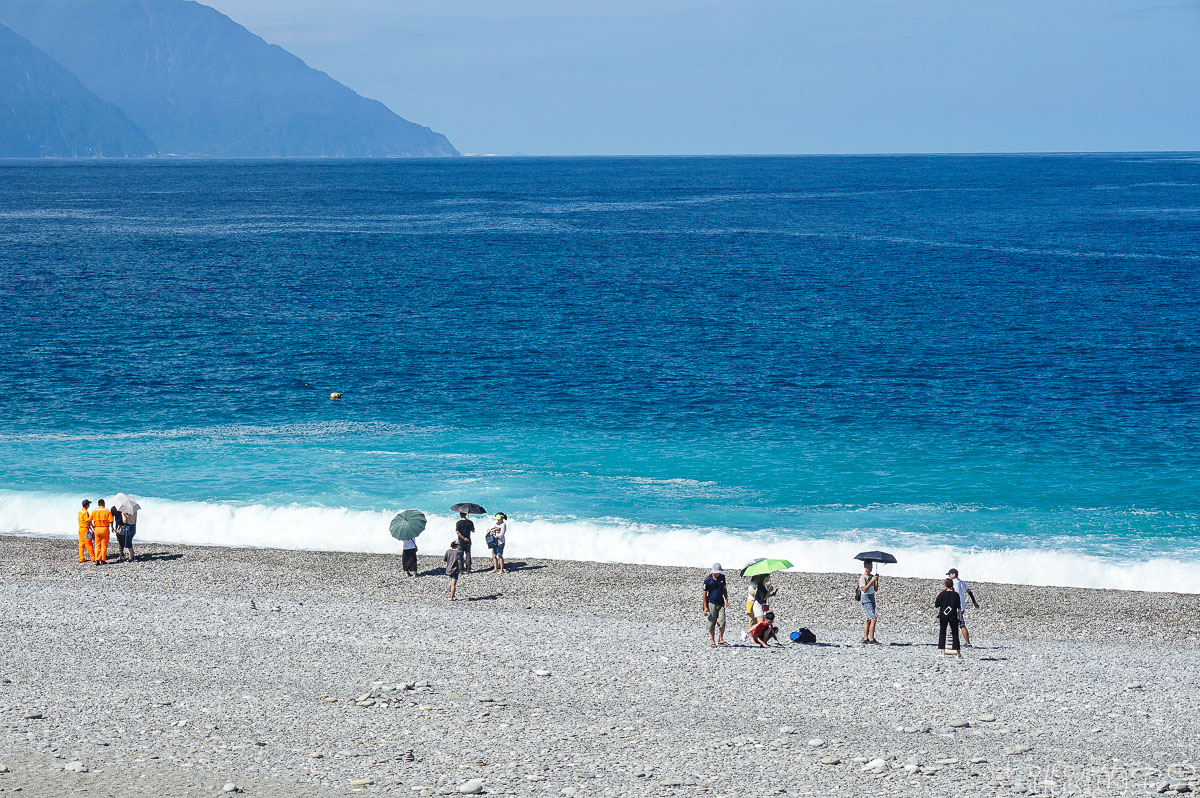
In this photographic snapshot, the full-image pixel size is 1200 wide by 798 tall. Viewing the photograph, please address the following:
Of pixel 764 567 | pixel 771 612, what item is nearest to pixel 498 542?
pixel 764 567

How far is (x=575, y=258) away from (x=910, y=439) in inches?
2309

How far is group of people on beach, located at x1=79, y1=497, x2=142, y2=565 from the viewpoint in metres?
28.7

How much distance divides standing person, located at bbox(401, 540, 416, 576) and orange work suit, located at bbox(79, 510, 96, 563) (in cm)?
861

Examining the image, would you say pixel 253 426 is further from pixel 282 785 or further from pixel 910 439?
pixel 282 785

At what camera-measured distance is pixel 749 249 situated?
103438 millimetres

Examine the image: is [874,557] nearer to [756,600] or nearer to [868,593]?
[868,593]

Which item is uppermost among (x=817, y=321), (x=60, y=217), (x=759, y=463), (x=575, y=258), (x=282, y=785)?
(x=60, y=217)

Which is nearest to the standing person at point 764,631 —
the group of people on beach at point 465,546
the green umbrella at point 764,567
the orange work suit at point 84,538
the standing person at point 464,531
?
the green umbrella at point 764,567

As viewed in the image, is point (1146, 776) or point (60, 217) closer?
point (1146, 776)

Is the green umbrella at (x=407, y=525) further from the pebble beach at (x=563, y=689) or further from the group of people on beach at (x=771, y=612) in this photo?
the group of people on beach at (x=771, y=612)

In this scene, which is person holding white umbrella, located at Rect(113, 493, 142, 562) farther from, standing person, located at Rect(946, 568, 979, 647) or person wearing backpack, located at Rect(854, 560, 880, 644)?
standing person, located at Rect(946, 568, 979, 647)

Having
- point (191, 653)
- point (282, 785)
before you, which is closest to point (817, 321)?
point (191, 653)

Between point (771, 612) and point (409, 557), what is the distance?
10301 mm

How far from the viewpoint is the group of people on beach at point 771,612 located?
2186 cm
